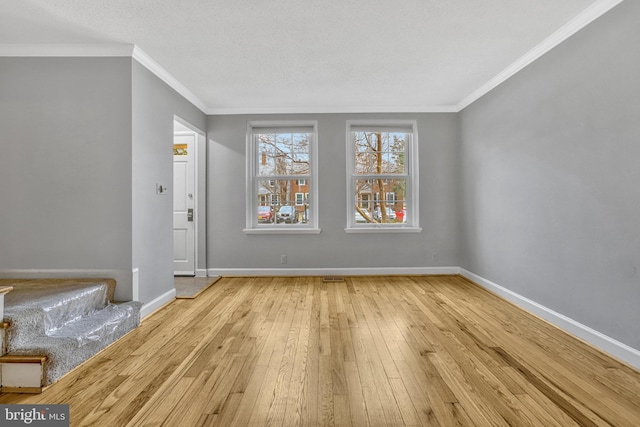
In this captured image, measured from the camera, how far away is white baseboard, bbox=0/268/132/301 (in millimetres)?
3035

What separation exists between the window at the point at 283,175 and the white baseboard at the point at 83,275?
2.23m

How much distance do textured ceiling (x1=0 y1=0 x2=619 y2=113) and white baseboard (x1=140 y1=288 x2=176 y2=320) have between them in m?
2.48

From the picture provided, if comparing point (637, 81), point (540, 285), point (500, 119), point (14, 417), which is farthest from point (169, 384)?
point (500, 119)

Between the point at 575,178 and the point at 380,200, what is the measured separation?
2.71m

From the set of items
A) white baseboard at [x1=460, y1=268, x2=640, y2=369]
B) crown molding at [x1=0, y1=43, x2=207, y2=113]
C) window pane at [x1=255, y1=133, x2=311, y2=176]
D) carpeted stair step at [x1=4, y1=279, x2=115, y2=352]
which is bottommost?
white baseboard at [x1=460, y1=268, x2=640, y2=369]

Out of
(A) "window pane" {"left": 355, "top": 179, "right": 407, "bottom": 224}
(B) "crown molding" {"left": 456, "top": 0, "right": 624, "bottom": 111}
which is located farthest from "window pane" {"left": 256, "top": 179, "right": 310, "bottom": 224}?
(B) "crown molding" {"left": 456, "top": 0, "right": 624, "bottom": 111}

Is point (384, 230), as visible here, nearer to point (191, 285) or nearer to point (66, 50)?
point (191, 285)

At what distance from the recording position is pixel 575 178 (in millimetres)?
2752

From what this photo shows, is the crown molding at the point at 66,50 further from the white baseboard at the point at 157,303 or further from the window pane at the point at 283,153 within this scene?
the white baseboard at the point at 157,303

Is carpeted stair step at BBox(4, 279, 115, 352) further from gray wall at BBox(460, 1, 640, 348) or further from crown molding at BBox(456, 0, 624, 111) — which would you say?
crown molding at BBox(456, 0, 624, 111)

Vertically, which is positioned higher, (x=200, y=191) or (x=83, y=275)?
(x=200, y=191)

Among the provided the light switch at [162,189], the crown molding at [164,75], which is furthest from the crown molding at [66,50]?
the light switch at [162,189]

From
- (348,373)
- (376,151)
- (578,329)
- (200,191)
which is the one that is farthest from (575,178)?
(200,191)

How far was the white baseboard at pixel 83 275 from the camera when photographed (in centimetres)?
304
